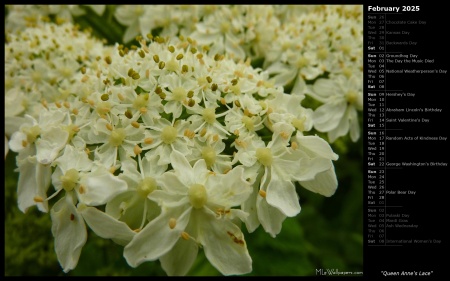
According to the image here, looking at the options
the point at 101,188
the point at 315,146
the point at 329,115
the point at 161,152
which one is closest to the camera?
the point at 101,188

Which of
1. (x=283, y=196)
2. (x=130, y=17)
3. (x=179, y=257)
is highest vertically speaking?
(x=130, y=17)

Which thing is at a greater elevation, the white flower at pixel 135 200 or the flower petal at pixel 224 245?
the white flower at pixel 135 200

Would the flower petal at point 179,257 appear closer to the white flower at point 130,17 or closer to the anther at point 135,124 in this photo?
the anther at point 135,124

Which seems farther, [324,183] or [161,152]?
[324,183]

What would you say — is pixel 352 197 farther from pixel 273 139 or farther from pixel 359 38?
pixel 273 139

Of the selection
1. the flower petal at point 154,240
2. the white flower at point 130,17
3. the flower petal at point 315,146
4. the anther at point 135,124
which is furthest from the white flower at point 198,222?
the white flower at point 130,17

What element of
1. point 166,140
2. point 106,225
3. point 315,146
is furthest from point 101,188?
point 315,146

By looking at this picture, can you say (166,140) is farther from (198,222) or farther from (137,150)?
(198,222)

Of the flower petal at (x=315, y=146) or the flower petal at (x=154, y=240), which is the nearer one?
the flower petal at (x=154, y=240)

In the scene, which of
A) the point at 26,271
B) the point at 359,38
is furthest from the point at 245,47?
the point at 26,271
